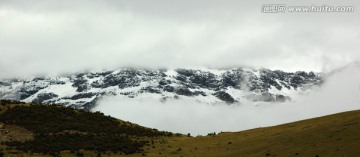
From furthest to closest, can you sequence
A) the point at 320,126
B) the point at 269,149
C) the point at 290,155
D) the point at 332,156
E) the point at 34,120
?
the point at 34,120
the point at 320,126
the point at 269,149
the point at 290,155
the point at 332,156

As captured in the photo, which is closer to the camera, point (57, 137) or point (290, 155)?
point (290, 155)

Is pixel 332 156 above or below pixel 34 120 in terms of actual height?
below

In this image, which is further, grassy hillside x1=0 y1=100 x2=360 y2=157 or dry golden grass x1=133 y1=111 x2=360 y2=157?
grassy hillside x1=0 y1=100 x2=360 y2=157

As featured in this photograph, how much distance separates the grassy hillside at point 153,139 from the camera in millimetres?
51750

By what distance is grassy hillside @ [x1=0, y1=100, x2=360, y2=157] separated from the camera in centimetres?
5175

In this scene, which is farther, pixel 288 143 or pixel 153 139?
pixel 153 139

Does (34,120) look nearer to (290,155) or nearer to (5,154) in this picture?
(5,154)

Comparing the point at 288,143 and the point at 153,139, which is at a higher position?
the point at 153,139

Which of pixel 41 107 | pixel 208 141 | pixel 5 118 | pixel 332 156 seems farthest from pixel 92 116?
pixel 332 156

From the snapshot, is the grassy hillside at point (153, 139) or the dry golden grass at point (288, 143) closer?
the dry golden grass at point (288, 143)

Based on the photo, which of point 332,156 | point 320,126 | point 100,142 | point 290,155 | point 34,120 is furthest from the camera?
point 34,120

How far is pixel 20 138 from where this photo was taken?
199 feet

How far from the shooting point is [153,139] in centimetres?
7044

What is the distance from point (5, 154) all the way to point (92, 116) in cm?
2345
